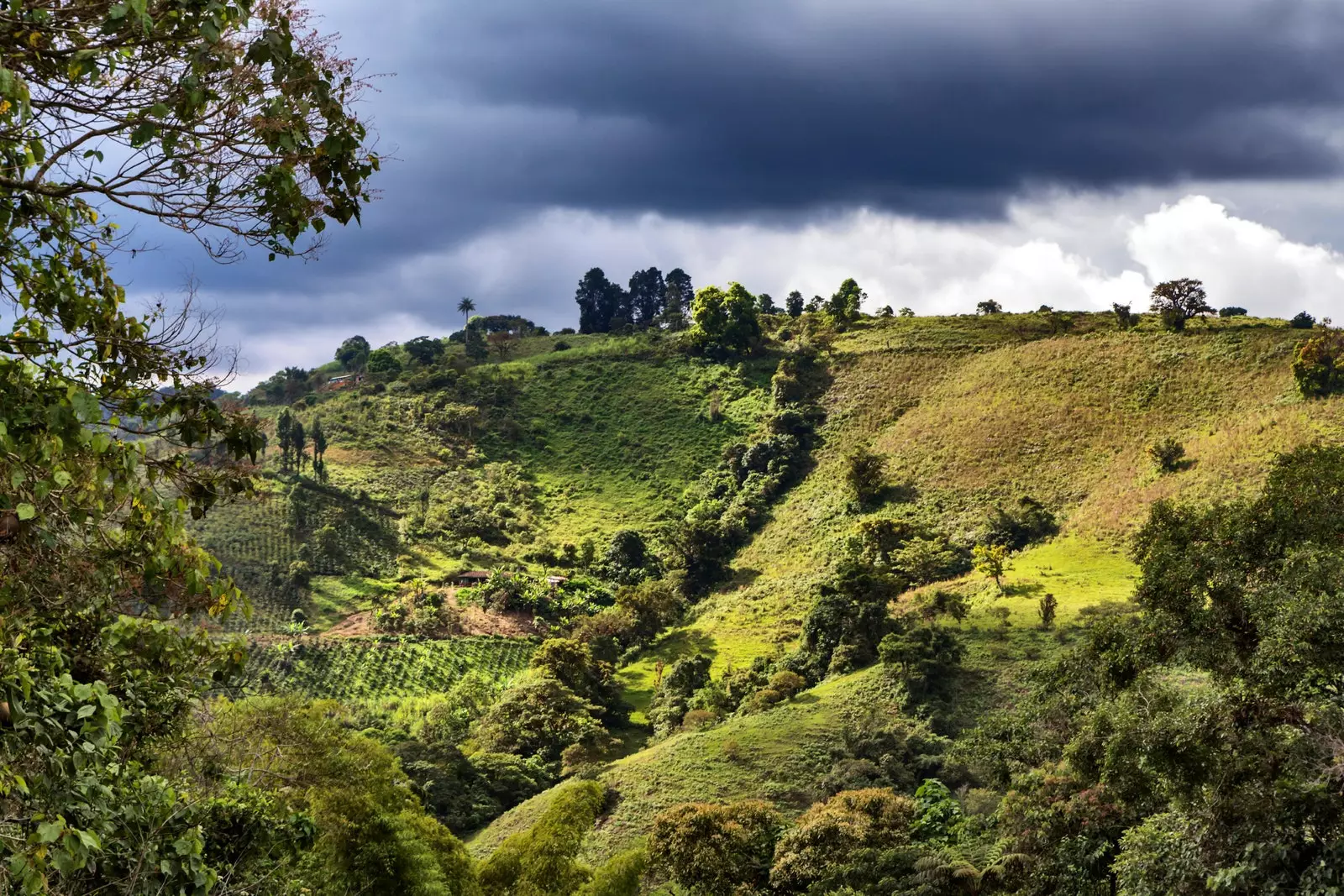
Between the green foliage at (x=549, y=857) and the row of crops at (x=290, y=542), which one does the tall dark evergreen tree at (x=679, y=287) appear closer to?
the row of crops at (x=290, y=542)

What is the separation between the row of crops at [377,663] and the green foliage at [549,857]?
91.8 ft

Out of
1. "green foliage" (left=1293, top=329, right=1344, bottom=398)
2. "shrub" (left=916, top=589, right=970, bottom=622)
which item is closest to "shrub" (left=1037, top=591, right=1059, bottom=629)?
"shrub" (left=916, top=589, right=970, bottom=622)

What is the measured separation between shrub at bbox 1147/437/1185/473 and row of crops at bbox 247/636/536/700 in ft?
115

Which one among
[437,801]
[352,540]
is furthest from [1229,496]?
[352,540]

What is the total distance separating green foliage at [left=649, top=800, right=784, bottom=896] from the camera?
21375mm

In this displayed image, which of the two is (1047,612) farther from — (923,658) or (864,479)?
(864,479)

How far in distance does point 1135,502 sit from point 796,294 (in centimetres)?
6184

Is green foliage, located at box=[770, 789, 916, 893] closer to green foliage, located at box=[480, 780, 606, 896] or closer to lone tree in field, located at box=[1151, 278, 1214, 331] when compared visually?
green foliage, located at box=[480, 780, 606, 896]

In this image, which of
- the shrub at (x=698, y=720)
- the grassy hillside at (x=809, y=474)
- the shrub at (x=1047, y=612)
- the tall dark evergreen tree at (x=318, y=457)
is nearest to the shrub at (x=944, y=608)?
the grassy hillside at (x=809, y=474)

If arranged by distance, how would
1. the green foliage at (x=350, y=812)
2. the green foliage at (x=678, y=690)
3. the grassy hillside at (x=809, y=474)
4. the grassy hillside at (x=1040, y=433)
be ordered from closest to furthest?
the green foliage at (x=350, y=812) → the grassy hillside at (x=809, y=474) → the green foliage at (x=678, y=690) → the grassy hillside at (x=1040, y=433)

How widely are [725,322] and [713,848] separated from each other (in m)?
74.3

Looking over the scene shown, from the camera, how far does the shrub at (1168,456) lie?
175ft

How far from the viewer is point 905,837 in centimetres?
2142

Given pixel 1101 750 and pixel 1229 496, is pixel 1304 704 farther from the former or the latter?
pixel 1229 496
